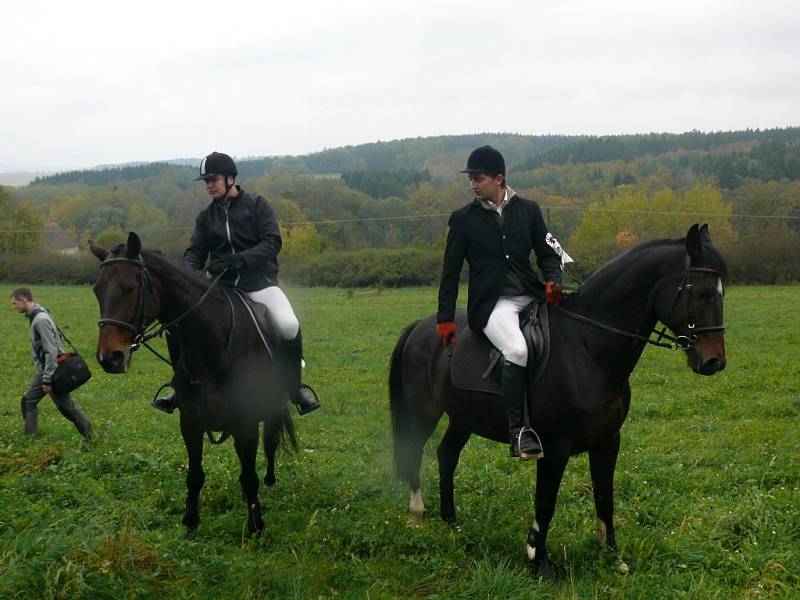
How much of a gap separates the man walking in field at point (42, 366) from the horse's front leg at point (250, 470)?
14.0 feet

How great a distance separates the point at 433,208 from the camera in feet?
262

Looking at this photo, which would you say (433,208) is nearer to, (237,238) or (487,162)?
(237,238)

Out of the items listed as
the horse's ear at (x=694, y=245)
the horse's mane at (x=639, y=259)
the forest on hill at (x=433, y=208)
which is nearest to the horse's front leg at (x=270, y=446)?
the horse's mane at (x=639, y=259)

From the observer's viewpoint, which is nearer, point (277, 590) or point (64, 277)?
point (277, 590)

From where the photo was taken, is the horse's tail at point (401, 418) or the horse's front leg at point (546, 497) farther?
the horse's tail at point (401, 418)

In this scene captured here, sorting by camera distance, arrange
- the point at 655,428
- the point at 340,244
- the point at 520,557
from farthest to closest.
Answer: the point at 340,244 → the point at 655,428 → the point at 520,557

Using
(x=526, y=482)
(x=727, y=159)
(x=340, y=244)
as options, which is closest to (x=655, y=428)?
(x=526, y=482)

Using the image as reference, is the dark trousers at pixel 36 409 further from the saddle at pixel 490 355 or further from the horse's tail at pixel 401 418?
the saddle at pixel 490 355

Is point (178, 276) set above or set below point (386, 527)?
above

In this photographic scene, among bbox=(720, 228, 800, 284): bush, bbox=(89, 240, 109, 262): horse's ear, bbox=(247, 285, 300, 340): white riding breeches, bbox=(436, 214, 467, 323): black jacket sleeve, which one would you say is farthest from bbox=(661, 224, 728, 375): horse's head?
bbox=(720, 228, 800, 284): bush

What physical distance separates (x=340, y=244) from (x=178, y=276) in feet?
211

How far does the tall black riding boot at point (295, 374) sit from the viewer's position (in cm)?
756

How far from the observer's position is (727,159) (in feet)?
341

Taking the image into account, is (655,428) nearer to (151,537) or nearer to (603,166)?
(151,537)
